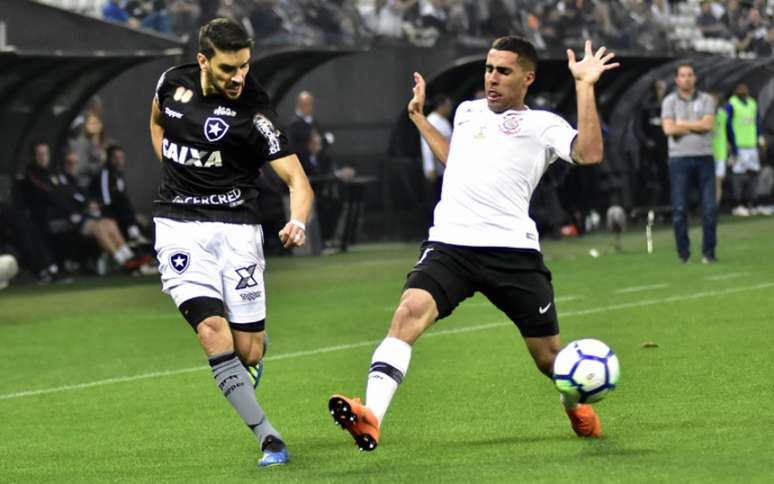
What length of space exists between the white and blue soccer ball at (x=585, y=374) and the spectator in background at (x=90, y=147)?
16.8m

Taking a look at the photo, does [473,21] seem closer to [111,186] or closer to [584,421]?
[111,186]

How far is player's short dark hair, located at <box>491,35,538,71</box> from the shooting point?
31.8ft

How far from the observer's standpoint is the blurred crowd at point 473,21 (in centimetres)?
2906

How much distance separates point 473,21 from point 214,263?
2566cm

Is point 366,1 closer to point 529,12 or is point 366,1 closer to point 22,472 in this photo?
point 529,12

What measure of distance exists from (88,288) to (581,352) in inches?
569

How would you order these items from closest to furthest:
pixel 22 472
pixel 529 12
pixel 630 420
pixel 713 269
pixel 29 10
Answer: pixel 22 472, pixel 630 420, pixel 713 269, pixel 29 10, pixel 529 12

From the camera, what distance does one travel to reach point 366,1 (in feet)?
109

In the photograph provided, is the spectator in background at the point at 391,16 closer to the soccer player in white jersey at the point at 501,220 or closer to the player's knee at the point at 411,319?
the soccer player in white jersey at the point at 501,220

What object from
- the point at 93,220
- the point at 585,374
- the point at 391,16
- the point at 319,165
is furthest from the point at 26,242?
the point at 585,374

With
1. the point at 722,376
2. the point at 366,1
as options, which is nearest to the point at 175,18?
the point at 366,1

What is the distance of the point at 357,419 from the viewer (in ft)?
28.7

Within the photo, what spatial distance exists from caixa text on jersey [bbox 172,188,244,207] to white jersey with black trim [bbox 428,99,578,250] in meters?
0.98

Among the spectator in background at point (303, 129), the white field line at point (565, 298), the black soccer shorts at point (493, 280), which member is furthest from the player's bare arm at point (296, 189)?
the spectator in background at point (303, 129)
